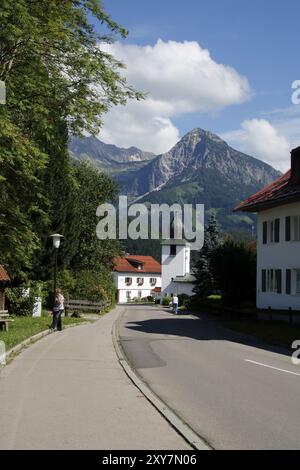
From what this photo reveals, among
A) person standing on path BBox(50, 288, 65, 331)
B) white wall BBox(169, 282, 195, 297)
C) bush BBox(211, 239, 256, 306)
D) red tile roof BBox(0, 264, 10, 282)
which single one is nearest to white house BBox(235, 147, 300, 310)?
bush BBox(211, 239, 256, 306)

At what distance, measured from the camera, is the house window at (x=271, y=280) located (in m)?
36.7

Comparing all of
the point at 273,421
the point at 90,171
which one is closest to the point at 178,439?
the point at 273,421

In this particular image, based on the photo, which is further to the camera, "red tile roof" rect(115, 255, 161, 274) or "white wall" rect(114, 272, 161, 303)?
"red tile roof" rect(115, 255, 161, 274)

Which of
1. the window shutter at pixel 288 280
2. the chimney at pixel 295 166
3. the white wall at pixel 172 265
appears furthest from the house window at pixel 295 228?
the white wall at pixel 172 265

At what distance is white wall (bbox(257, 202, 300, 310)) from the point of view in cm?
3491

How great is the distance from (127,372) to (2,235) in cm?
832

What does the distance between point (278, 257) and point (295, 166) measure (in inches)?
218

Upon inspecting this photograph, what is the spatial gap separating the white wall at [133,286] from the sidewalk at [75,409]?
106 m

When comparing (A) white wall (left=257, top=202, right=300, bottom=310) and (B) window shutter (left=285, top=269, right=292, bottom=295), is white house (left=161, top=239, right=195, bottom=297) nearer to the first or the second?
(A) white wall (left=257, top=202, right=300, bottom=310)

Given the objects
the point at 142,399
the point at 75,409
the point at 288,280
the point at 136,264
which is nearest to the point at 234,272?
the point at 288,280

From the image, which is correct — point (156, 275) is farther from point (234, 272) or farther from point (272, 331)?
point (272, 331)

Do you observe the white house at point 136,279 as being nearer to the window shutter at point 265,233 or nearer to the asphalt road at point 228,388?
the window shutter at point 265,233

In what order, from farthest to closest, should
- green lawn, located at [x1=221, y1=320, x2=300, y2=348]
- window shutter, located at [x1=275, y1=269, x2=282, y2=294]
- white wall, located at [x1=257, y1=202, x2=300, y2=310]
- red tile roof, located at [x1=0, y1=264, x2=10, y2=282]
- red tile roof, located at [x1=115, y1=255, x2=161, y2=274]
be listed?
red tile roof, located at [x1=115, y1=255, x2=161, y2=274] < window shutter, located at [x1=275, y1=269, x2=282, y2=294] < white wall, located at [x1=257, y1=202, x2=300, y2=310] < red tile roof, located at [x1=0, y1=264, x2=10, y2=282] < green lawn, located at [x1=221, y1=320, x2=300, y2=348]

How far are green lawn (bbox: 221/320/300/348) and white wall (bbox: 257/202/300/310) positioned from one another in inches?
90.5
